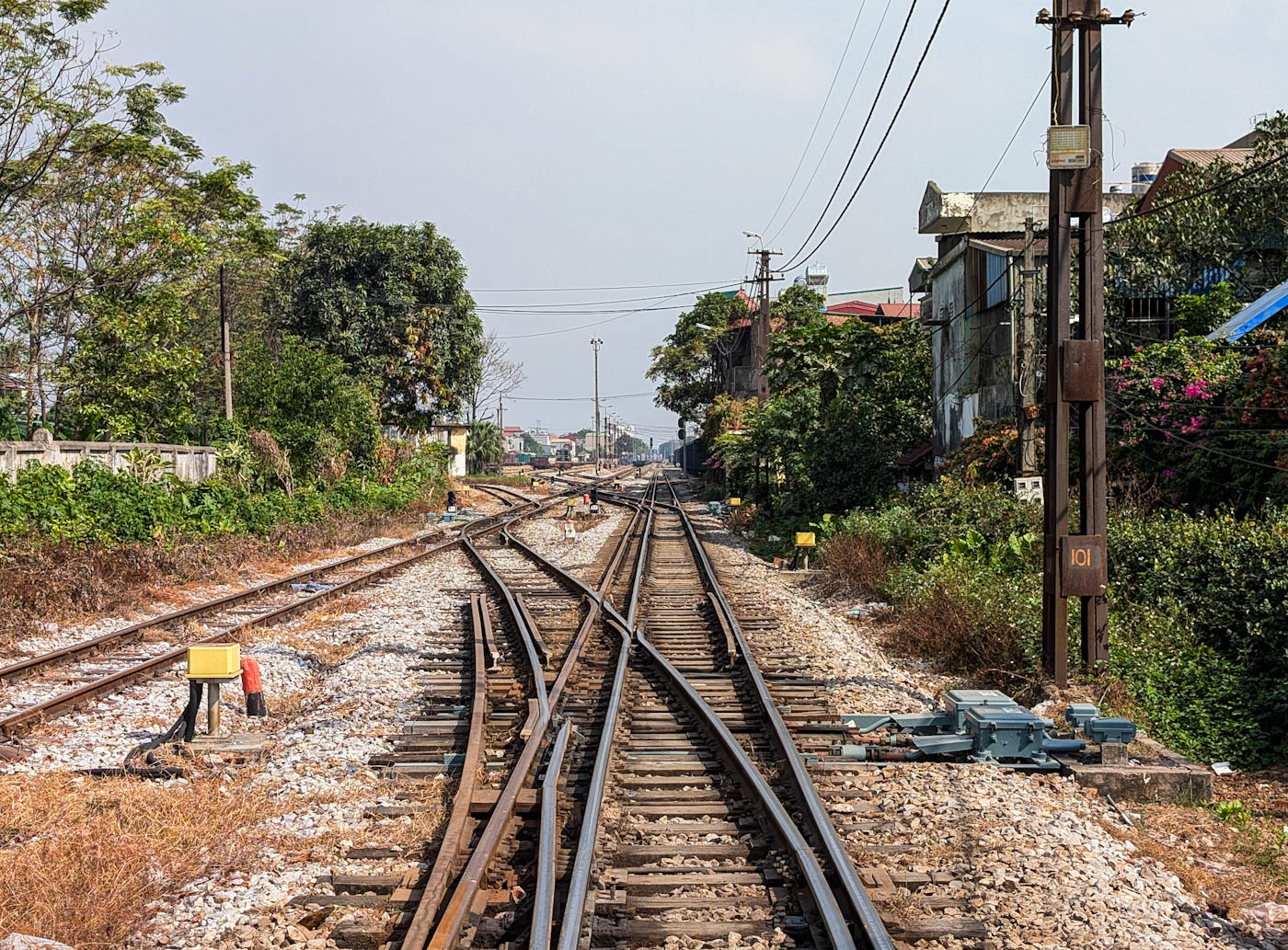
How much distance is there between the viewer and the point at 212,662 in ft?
26.2

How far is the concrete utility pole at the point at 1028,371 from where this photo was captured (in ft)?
53.9

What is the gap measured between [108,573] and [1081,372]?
12.9 metres

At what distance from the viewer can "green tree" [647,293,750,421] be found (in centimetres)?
6656

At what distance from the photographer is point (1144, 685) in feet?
31.8

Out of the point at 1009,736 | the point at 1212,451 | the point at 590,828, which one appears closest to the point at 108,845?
the point at 590,828

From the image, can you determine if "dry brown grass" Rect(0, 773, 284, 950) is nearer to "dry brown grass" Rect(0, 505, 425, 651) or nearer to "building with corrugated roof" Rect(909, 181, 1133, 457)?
"dry brown grass" Rect(0, 505, 425, 651)

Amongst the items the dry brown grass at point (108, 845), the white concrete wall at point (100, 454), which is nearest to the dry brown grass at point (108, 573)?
the white concrete wall at point (100, 454)

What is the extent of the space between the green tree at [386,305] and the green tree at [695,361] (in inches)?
1051

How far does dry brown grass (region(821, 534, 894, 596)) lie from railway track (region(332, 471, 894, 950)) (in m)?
5.73

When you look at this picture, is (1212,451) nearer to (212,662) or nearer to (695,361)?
(212,662)

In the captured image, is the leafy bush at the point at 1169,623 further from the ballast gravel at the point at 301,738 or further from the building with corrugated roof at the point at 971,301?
the building with corrugated roof at the point at 971,301

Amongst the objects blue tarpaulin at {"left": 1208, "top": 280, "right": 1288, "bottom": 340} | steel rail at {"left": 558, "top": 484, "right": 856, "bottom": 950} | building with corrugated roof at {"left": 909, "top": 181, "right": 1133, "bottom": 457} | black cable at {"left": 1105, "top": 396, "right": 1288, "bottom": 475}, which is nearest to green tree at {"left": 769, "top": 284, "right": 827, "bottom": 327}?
building with corrugated roof at {"left": 909, "top": 181, "right": 1133, "bottom": 457}

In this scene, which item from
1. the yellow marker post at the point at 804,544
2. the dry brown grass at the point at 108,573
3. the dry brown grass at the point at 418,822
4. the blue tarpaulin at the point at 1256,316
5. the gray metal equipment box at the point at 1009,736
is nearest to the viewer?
the dry brown grass at the point at 418,822

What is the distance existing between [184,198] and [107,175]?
385 cm
